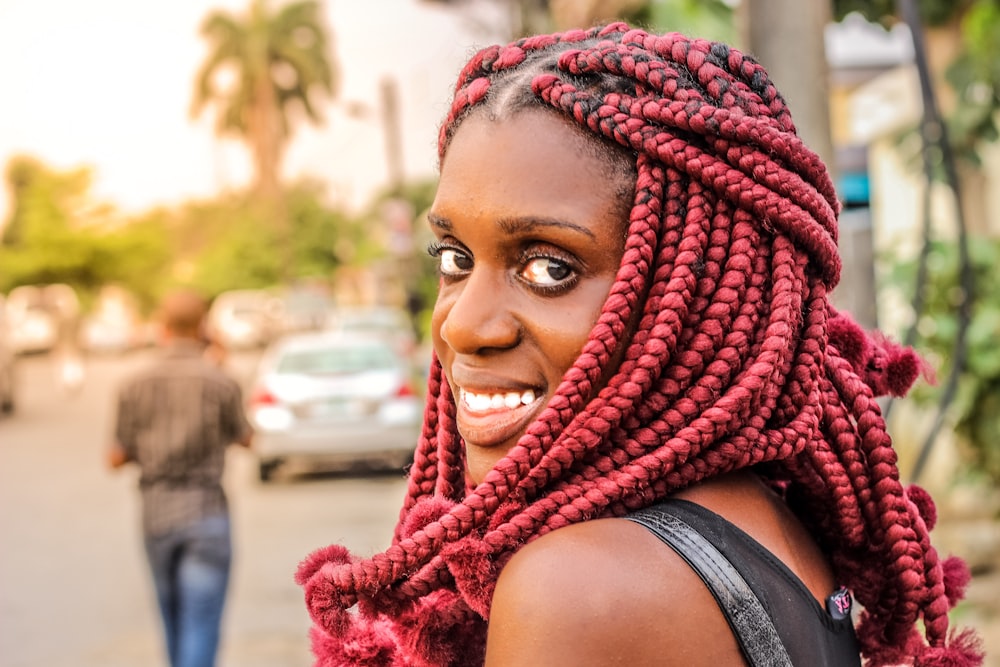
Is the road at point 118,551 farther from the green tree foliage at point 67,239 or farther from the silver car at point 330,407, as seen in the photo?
the green tree foliage at point 67,239

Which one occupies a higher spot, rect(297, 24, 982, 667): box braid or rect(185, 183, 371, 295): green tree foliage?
rect(185, 183, 371, 295): green tree foliage

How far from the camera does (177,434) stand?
18.1 feet

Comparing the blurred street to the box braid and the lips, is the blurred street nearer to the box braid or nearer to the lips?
the box braid

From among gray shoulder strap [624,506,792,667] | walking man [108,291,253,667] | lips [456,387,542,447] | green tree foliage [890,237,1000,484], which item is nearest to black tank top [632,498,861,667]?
gray shoulder strap [624,506,792,667]

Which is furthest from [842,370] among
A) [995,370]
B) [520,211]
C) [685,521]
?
[995,370]

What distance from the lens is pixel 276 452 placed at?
12.0m

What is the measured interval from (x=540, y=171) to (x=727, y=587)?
52cm

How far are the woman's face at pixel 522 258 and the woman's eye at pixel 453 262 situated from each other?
2.0 inches

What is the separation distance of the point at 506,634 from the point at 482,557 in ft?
0.49

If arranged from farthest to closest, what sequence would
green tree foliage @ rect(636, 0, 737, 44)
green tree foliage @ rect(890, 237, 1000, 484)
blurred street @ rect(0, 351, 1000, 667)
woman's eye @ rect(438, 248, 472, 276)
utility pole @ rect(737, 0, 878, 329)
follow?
blurred street @ rect(0, 351, 1000, 667)
green tree foliage @ rect(890, 237, 1000, 484)
green tree foliage @ rect(636, 0, 737, 44)
utility pole @ rect(737, 0, 878, 329)
woman's eye @ rect(438, 248, 472, 276)

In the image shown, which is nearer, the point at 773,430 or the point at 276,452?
the point at 773,430

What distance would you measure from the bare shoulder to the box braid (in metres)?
0.09

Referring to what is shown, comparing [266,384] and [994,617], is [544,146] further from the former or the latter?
[266,384]

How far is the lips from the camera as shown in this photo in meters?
1.35
